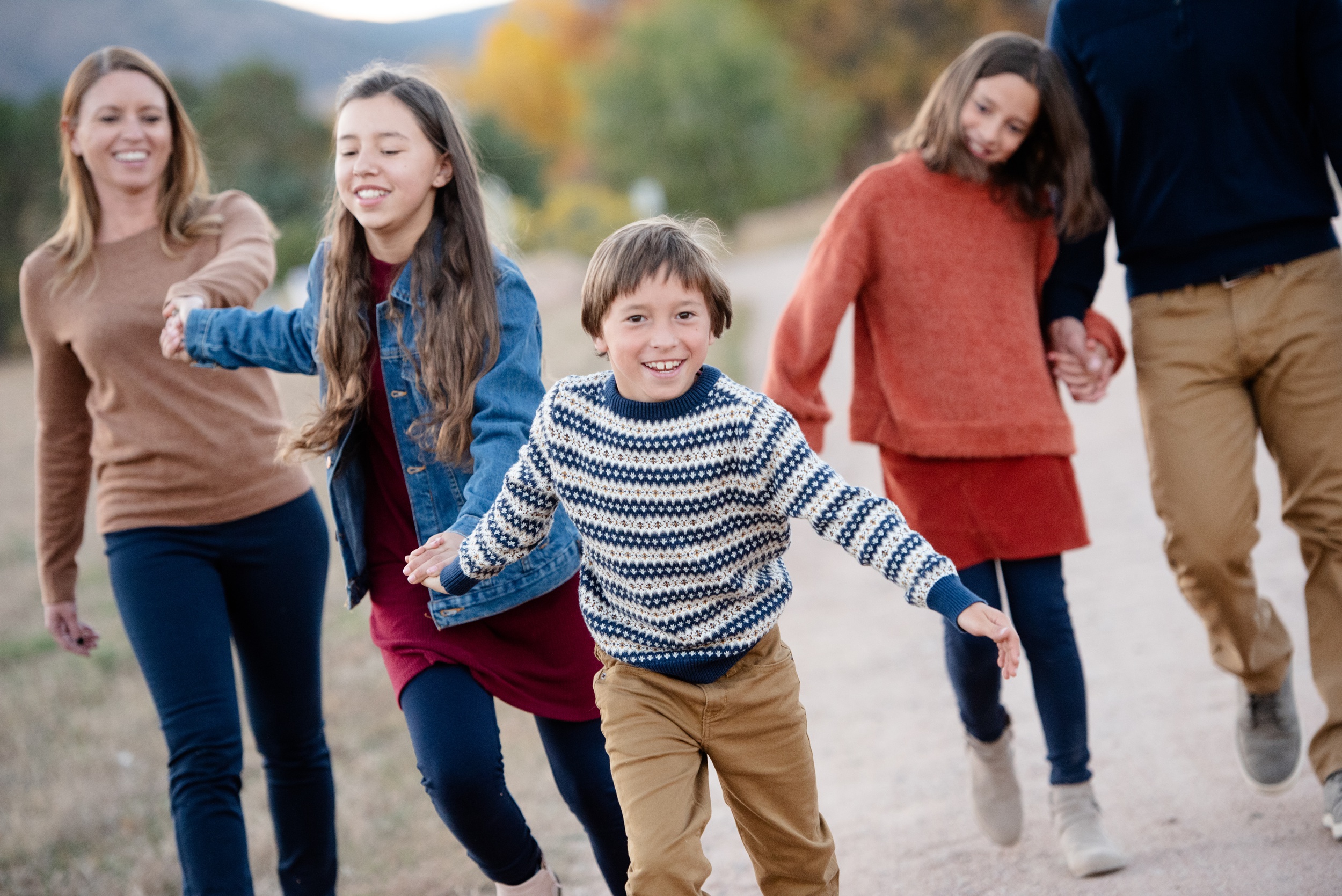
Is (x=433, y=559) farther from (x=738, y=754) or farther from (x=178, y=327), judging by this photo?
(x=178, y=327)

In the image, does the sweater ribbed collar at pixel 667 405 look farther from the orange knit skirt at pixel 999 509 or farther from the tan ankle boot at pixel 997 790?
the tan ankle boot at pixel 997 790

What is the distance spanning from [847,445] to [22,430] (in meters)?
14.7

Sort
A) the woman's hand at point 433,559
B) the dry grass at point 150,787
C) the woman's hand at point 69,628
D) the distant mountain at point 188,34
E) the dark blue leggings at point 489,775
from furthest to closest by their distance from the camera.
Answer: the distant mountain at point 188,34 → the dry grass at point 150,787 → the woman's hand at point 69,628 → the dark blue leggings at point 489,775 → the woman's hand at point 433,559

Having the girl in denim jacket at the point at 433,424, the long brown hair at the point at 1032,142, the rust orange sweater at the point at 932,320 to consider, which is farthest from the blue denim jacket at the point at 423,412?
the long brown hair at the point at 1032,142

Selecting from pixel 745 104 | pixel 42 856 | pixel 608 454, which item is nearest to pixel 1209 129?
pixel 608 454

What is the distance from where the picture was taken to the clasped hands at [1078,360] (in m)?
3.62

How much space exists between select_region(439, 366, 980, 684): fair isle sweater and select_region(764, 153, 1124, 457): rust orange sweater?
91 cm

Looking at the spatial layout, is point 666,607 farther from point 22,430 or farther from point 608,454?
point 22,430

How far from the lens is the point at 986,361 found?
138 inches

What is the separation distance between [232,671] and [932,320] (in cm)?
214

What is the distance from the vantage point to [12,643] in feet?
26.4

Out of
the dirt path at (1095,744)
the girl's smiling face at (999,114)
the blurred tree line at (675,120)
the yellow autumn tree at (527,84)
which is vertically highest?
the yellow autumn tree at (527,84)

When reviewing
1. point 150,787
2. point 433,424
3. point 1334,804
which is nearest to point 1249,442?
point 1334,804

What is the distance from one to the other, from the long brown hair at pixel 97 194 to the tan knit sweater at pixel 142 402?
4 centimetres
